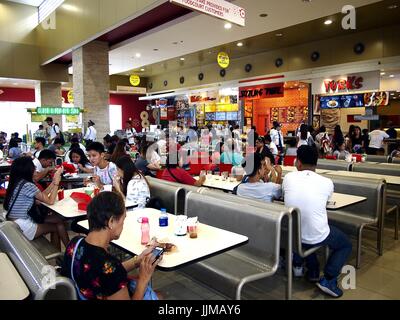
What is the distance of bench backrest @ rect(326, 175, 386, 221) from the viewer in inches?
143

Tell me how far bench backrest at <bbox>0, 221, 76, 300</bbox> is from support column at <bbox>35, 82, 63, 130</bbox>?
500 inches

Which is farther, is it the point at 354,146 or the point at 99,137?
the point at 99,137

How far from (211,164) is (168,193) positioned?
2.90 meters

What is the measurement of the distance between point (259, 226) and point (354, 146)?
6.67 meters

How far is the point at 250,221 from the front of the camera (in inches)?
105

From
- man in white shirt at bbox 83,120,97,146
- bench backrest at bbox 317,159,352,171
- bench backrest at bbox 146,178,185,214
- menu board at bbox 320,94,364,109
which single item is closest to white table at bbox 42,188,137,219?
bench backrest at bbox 146,178,185,214

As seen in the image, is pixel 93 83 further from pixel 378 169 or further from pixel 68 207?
pixel 378 169

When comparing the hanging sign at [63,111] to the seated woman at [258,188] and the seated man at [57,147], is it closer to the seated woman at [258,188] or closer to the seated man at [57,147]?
the seated man at [57,147]

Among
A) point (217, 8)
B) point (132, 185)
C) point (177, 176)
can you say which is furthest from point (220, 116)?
point (132, 185)

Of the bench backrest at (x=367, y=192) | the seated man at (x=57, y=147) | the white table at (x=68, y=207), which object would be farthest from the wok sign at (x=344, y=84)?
the white table at (x=68, y=207)

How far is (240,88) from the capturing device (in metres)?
13.8

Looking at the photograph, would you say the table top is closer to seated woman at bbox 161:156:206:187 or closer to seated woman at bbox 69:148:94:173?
seated woman at bbox 161:156:206:187
